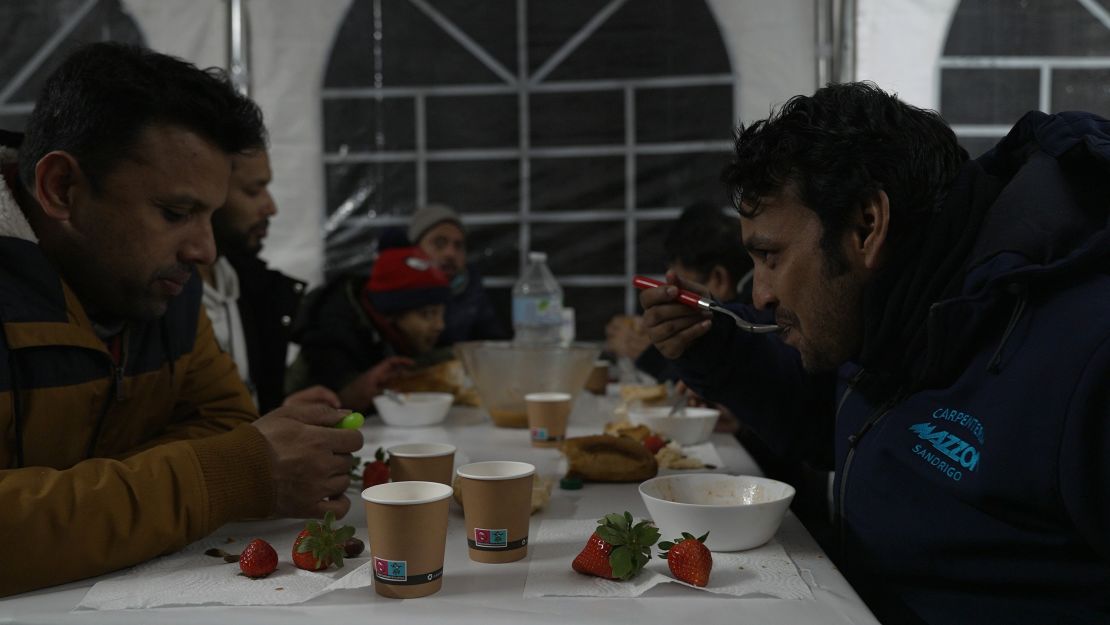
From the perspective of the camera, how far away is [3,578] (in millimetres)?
1154

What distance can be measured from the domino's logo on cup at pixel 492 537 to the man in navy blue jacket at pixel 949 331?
0.60 meters

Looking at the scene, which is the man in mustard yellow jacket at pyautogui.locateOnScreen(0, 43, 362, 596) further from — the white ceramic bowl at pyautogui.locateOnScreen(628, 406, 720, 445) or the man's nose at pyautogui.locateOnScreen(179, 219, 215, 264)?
the white ceramic bowl at pyautogui.locateOnScreen(628, 406, 720, 445)

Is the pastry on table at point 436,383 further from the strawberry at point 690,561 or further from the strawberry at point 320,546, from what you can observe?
the strawberry at point 690,561

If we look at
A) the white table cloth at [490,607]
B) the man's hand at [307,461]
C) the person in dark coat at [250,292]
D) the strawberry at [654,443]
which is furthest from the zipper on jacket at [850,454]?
the person in dark coat at [250,292]

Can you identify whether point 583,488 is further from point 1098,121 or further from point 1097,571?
point 1098,121

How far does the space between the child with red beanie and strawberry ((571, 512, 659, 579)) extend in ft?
7.21

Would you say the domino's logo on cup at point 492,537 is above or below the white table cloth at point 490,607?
above

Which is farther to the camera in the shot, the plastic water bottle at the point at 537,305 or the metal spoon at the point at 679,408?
the plastic water bottle at the point at 537,305

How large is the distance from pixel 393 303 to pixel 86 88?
2.02 m

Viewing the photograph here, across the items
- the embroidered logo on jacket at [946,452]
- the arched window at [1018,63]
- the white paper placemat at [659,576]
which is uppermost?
the arched window at [1018,63]

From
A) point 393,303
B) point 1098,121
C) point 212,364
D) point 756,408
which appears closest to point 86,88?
point 212,364

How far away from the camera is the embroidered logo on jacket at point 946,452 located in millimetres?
1223

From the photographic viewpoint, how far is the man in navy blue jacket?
1144 mm

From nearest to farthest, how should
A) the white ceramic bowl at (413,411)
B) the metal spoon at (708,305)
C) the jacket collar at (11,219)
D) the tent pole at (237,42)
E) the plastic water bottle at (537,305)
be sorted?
the jacket collar at (11,219) < the metal spoon at (708,305) < the white ceramic bowl at (413,411) < the plastic water bottle at (537,305) < the tent pole at (237,42)
